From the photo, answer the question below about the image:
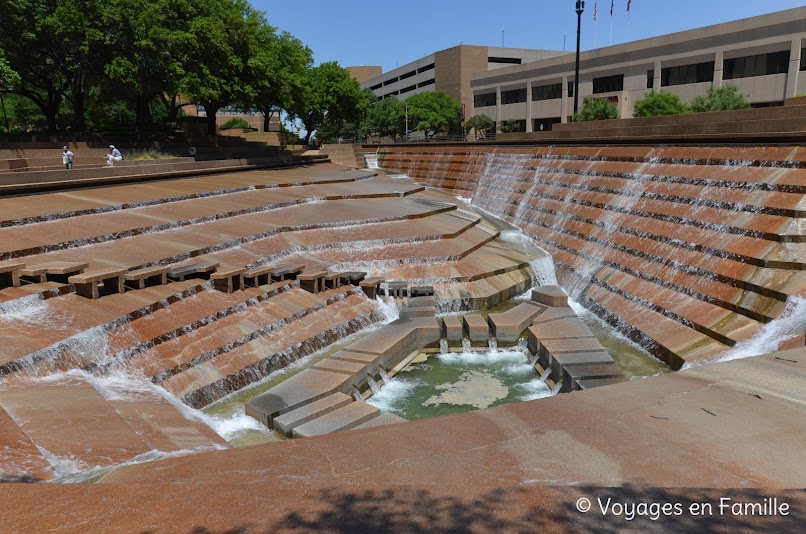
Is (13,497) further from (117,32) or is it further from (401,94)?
(401,94)

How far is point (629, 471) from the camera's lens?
13.2ft

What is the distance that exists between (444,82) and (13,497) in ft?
260

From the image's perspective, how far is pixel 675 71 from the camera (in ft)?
139

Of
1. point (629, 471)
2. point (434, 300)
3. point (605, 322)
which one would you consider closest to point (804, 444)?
point (629, 471)

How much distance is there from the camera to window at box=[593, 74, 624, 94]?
155 ft

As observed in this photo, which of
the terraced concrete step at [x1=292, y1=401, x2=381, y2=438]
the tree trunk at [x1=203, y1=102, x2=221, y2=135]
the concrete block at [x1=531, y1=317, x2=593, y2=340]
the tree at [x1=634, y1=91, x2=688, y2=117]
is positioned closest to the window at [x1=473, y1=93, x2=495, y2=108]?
the tree at [x1=634, y1=91, x2=688, y2=117]

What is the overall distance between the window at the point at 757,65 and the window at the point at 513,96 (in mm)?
22071

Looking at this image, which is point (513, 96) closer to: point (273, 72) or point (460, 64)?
point (460, 64)

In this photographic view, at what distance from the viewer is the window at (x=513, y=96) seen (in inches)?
2283

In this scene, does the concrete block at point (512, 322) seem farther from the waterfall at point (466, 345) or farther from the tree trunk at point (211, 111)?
the tree trunk at point (211, 111)

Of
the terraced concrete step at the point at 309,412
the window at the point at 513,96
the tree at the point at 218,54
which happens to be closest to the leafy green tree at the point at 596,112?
the tree at the point at 218,54

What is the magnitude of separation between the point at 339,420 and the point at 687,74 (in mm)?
44242

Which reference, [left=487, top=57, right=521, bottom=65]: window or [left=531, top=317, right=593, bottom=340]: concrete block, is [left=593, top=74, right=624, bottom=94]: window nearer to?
[left=487, top=57, right=521, bottom=65]: window

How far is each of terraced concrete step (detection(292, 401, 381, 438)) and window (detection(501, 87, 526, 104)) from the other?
5534 cm
